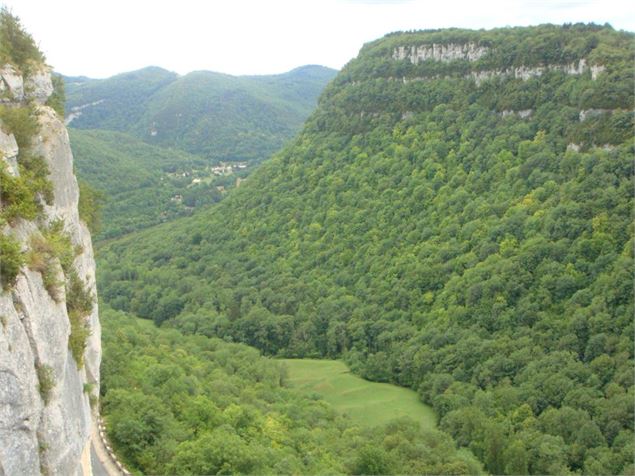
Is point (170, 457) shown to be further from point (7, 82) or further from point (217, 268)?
point (217, 268)

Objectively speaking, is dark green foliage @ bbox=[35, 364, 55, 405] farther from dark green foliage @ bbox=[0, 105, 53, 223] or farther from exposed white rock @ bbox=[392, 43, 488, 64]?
exposed white rock @ bbox=[392, 43, 488, 64]

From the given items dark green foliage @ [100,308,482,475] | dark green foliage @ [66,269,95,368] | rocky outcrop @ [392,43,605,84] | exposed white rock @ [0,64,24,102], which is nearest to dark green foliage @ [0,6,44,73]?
exposed white rock @ [0,64,24,102]

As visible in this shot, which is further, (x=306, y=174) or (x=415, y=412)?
(x=306, y=174)

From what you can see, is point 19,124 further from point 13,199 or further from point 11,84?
point 13,199

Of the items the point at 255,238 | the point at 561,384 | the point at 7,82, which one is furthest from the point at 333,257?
the point at 7,82

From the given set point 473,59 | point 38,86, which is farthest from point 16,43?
point 473,59
